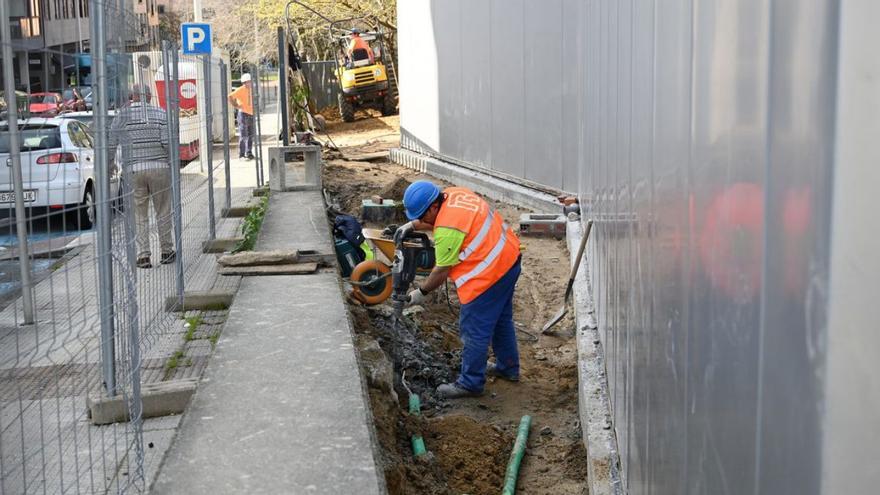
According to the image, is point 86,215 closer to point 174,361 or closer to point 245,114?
point 174,361

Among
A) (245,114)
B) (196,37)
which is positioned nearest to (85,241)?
(196,37)

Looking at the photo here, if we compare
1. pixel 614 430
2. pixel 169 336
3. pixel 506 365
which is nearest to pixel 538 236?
pixel 506 365

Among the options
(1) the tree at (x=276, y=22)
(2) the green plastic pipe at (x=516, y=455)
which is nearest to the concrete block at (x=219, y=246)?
(2) the green plastic pipe at (x=516, y=455)

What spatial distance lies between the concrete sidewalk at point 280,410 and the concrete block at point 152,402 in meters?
0.33

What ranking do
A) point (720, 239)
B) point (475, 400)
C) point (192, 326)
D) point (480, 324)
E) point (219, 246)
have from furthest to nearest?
point (219, 246) < point (192, 326) < point (475, 400) < point (480, 324) < point (720, 239)

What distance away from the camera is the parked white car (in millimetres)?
3736

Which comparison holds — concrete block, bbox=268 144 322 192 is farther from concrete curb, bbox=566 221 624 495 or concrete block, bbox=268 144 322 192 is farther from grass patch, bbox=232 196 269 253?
concrete curb, bbox=566 221 624 495

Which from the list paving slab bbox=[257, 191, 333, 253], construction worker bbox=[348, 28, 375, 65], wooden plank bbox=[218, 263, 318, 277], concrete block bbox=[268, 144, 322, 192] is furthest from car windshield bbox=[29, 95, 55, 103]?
construction worker bbox=[348, 28, 375, 65]

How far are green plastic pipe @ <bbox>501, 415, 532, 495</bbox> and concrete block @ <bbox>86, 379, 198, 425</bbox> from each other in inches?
75.5

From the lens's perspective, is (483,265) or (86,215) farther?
(483,265)

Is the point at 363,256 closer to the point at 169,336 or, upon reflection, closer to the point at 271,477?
the point at 169,336

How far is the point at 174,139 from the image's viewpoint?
865 centimetres

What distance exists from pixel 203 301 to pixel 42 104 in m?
5.00

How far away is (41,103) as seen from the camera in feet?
12.8
